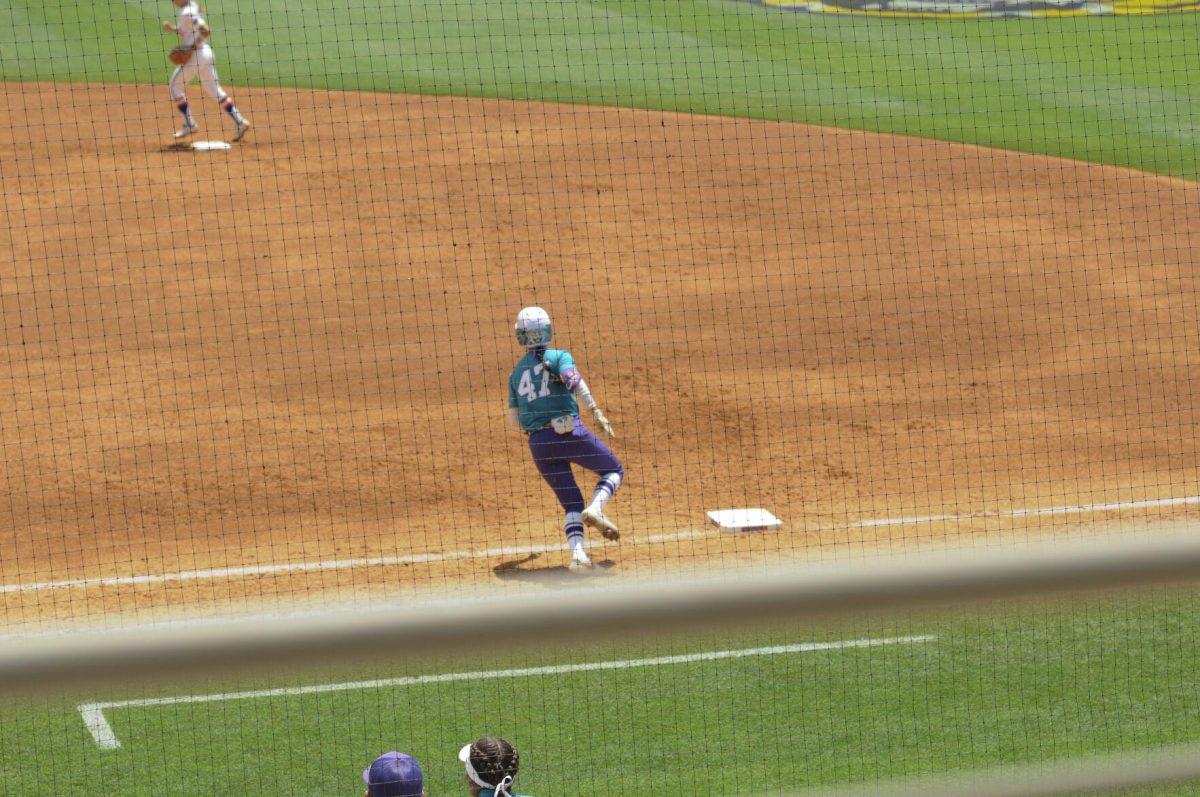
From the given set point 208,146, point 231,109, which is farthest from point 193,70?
point 208,146

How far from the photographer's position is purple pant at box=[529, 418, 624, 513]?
28.9 feet

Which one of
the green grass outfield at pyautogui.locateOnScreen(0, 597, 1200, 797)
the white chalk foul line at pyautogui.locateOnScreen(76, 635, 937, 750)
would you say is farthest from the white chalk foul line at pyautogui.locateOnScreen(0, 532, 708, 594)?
the white chalk foul line at pyautogui.locateOnScreen(76, 635, 937, 750)

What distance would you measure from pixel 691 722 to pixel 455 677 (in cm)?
118

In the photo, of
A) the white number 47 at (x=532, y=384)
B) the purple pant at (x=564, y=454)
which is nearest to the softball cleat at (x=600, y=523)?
the purple pant at (x=564, y=454)

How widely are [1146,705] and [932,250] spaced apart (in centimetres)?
719

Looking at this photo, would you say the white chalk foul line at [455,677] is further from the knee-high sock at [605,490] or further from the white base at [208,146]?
the white base at [208,146]

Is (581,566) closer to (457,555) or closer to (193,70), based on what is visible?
(457,555)

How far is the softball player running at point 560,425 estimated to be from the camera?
8.62 metres

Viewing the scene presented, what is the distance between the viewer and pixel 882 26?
21516 millimetres

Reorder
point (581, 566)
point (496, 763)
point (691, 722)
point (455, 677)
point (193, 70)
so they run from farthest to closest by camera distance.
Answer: point (193, 70)
point (581, 566)
point (455, 677)
point (691, 722)
point (496, 763)

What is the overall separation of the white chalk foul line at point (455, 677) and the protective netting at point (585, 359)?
0.20 ft

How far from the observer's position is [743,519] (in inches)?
373

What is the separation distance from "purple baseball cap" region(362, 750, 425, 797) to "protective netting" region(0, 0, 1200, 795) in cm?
63

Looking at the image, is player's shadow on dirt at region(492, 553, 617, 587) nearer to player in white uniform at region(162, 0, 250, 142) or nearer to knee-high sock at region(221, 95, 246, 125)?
knee-high sock at region(221, 95, 246, 125)
